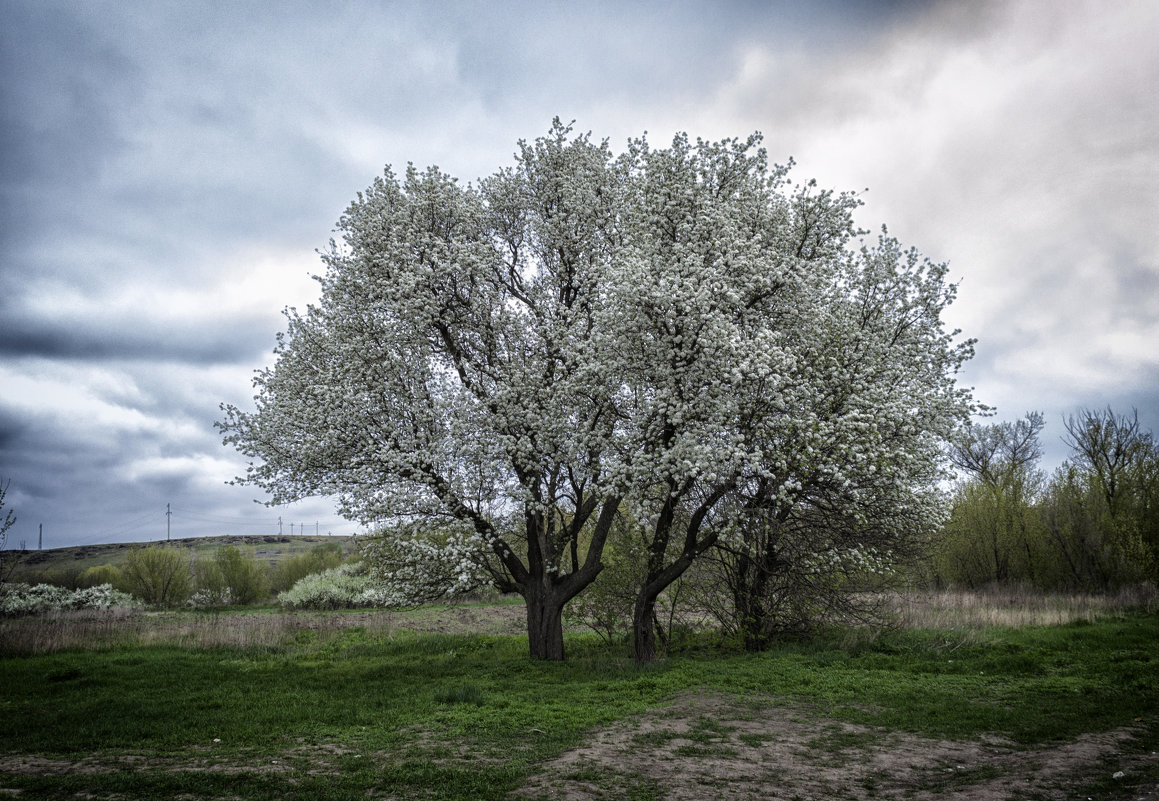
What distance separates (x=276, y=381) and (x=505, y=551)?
826 centimetres

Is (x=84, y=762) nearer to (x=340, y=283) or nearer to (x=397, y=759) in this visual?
(x=397, y=759)

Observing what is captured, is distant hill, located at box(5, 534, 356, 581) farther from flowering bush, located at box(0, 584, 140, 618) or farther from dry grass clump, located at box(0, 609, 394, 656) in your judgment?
dry grass clump, located at box(0, 609, 394, 656)

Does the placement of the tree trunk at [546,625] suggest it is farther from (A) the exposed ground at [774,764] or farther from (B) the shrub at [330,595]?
(B) the shrub at [330,595]

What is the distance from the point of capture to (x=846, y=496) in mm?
14609

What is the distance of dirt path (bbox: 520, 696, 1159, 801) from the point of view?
7.46 metres

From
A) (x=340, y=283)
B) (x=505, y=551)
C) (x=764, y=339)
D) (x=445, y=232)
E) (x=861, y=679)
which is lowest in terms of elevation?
(x=861, y=679)

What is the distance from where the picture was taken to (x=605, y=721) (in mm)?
11586

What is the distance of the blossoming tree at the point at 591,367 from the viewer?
46.3ft

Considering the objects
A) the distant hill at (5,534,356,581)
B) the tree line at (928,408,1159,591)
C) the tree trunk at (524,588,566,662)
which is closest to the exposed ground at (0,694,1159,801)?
the tree trunk at (524,588,566,662)

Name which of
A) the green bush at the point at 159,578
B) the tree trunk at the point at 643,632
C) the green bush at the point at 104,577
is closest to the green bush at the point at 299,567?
the green bush at the point at 159,578

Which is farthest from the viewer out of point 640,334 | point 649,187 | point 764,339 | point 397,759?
point 649,187

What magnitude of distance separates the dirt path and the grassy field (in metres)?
0.05

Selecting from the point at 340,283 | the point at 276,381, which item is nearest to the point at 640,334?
the point at 340,283

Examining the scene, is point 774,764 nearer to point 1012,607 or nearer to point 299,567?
point 1012,607
